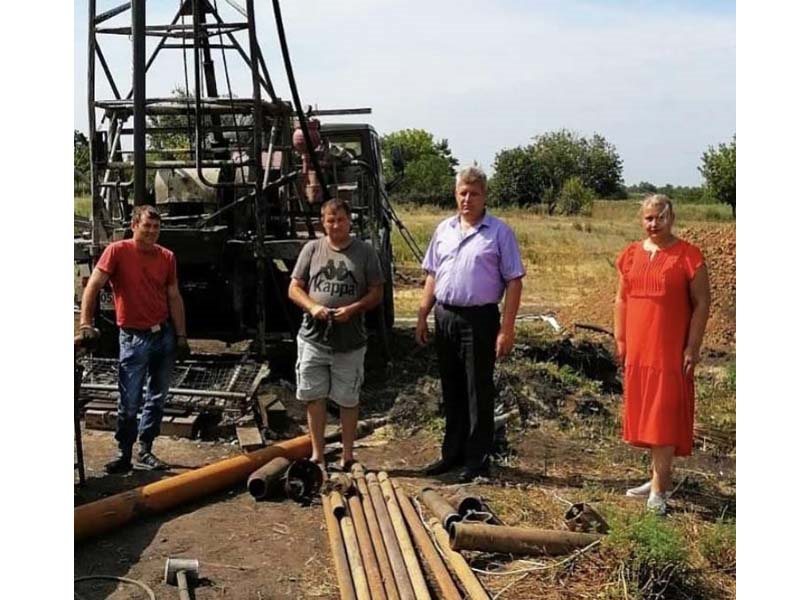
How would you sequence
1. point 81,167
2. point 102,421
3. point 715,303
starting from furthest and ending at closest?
point 715,303 → point 81,167 → point 102,421

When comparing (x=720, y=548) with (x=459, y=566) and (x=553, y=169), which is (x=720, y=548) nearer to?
(x=459, y=566)

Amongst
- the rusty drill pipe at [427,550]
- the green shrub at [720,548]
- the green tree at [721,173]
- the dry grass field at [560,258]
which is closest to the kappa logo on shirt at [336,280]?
the rusty drill pipe at [427,550]

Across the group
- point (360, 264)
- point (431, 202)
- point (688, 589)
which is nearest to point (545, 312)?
point (360, 264)

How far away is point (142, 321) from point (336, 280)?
A: 1213mm

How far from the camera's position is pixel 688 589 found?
13.0 feet

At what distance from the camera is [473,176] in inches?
215

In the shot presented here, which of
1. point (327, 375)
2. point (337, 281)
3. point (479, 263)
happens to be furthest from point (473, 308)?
point (327, 375)

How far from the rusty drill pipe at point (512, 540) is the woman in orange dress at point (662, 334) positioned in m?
0.88

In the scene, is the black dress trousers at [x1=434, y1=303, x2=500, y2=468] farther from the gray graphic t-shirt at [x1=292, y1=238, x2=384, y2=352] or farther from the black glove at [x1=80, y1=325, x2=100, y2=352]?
the black glove at [x1=80, y1=325, x2=100, y2=352]

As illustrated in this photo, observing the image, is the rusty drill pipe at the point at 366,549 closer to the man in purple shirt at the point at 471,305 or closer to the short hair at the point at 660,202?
the man in purple shirt at the point at 471,305

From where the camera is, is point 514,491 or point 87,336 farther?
point 514,491

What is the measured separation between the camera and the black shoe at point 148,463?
19.0 ft

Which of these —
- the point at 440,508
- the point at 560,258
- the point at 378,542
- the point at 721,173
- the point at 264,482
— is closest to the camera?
the point at 378,542

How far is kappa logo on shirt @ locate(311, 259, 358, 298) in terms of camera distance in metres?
5.58
